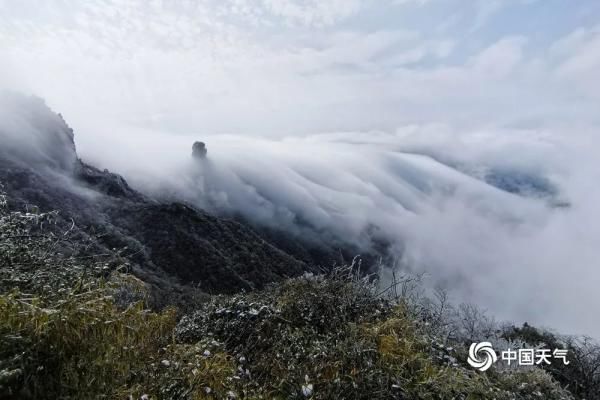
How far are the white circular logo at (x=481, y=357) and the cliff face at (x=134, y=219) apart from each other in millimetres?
35630

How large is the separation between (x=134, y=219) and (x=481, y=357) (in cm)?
6403

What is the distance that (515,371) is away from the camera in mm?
7004

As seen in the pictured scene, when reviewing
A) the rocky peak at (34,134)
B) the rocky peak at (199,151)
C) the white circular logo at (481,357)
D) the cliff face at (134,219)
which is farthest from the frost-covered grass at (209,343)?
the rocky peak at (199,151)

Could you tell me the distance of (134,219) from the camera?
65.0 m

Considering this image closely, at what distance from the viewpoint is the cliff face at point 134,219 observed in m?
53.4

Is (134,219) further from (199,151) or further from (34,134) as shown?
(199,151)

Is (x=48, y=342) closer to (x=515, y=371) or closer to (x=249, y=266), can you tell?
(x=515, y=371)

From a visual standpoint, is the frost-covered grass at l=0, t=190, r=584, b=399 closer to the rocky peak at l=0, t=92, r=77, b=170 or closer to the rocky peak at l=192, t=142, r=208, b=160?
the rocky peak at l=0, t=92, r=77, b=170

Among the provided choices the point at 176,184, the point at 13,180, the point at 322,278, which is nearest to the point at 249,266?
the point at 13,180

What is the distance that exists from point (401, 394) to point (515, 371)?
287 centimetres

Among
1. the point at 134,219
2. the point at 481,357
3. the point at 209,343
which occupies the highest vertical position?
the point at 209,343

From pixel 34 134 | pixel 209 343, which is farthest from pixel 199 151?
pixel 209 343

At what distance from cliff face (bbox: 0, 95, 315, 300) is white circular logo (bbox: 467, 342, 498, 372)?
35630 mm

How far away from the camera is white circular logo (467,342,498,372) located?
6477 mm
